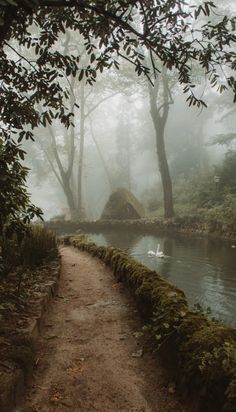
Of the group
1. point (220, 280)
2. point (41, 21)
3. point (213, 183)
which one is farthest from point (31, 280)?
point (213, 183)

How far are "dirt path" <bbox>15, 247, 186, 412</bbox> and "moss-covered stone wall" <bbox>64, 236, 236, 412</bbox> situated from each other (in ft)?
0.80

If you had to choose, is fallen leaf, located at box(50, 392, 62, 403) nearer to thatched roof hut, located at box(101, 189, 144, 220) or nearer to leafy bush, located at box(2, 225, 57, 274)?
leafy bush, located at box(2, 225, 57, 274)

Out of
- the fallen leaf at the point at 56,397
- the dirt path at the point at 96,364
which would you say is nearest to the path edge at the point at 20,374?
the dirt path at the point at 96,364

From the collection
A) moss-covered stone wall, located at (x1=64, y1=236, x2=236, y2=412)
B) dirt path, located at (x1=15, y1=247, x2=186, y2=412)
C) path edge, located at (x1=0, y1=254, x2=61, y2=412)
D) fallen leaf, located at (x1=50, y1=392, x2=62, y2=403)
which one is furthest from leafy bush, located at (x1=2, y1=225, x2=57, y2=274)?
fallen leaf, located at (x1=50, y1=392, x2=62, y2=403)

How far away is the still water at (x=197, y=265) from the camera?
23.0 ft

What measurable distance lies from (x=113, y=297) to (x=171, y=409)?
2.86 m

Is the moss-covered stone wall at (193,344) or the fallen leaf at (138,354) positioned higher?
the moss-covered stone wall at (193,344)

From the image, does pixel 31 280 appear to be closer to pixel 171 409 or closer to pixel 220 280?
pixel 171 409

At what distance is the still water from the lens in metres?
7.01

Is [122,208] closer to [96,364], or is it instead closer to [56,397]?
[96,364]

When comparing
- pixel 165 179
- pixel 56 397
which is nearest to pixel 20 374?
pixel 56 397

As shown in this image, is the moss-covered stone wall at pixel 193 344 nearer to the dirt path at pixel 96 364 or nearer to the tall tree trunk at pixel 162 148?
the dirt path at pixel 96 364

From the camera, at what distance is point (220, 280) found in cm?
838

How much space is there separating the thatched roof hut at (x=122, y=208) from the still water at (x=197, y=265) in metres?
5.20
